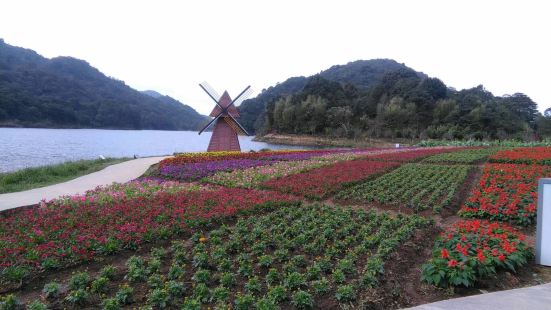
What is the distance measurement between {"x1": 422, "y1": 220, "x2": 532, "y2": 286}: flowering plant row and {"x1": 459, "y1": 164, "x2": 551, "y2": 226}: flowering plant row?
206 cm

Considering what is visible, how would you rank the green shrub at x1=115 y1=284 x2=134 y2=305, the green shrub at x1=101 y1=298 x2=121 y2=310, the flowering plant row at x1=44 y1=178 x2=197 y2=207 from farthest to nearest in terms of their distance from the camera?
the flowering plant row at x1=44 y1=178 x2=197 y2=207 → the green shrub at x1=115 y1=284 x2=134 y2=305 → the green shrub at x1=101 y1=298 x2=121 y2=310

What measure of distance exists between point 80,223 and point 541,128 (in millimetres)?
60545

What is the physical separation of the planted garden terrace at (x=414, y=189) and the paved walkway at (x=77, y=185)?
29.7 ft

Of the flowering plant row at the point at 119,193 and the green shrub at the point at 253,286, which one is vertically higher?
the flowering plant row at the point at 119,193

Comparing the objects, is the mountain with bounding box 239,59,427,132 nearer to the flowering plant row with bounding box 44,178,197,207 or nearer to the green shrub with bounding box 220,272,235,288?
the flowering plant row with bounding box 44,178,197,207

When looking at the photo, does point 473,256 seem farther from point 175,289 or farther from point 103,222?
point 103,222

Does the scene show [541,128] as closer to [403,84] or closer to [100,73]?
[403,84]

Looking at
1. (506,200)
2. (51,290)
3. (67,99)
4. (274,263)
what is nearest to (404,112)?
(506,200)

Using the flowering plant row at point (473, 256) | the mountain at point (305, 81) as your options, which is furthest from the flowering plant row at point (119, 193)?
the mountain at point (305, 81)

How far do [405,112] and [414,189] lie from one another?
5105 cm

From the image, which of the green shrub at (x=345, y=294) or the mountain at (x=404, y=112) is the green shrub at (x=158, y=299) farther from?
the mountain at (x=404, y=112)

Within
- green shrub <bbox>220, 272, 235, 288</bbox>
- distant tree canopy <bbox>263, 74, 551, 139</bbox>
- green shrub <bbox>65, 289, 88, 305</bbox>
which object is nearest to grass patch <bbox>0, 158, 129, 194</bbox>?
green shrub <bbox>65, 289, 88, 305</bbox>

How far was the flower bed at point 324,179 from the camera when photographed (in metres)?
11.6

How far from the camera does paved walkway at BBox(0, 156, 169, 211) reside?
10.7 meters
